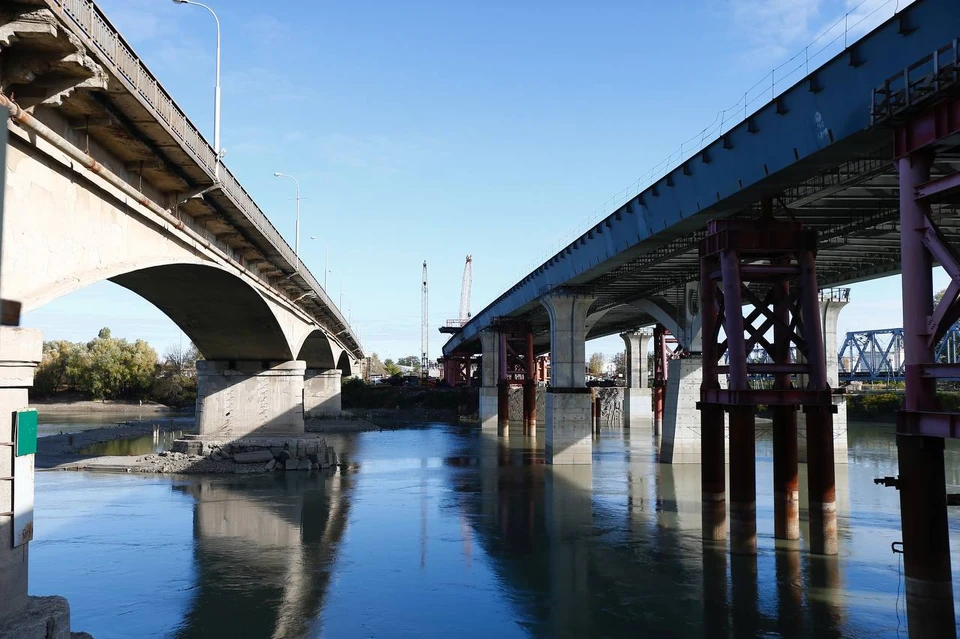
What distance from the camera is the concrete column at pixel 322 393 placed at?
92.3m

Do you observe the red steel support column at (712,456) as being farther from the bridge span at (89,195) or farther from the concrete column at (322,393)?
the concrete column at (322,393)

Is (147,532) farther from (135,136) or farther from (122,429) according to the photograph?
(122,429)

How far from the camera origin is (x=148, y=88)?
18406mm

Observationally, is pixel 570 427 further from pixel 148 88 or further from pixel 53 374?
pixel 53 374

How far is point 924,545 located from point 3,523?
15.3m

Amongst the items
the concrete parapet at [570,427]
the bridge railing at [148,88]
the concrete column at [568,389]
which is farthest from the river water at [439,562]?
the bridge railing at [148,88]

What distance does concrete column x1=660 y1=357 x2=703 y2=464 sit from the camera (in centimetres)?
4309

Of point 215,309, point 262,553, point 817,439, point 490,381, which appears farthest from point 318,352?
point 817,439

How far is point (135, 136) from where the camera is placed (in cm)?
1931

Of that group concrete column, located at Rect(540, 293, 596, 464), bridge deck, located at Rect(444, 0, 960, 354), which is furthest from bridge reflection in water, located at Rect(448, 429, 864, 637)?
bridge deck, located at Rect(444, 0, 960, 354)

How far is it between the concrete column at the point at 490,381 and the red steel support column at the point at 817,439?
2083 inches

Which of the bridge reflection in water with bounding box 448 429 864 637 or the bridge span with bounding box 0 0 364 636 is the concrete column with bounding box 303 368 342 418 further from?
the bridge reflection in water with bounding box 448 429 864 637

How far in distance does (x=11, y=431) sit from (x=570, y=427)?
117ft

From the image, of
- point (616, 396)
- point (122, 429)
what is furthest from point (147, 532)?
point (616, 396)
